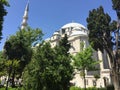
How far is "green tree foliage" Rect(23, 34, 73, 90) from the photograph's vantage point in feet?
44.2

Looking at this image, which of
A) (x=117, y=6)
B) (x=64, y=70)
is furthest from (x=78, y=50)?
(x=64, y=70)

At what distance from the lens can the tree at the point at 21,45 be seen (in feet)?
110

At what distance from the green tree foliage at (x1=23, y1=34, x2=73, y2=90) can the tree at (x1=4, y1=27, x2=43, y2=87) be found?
1945 cm

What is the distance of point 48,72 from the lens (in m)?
13.6

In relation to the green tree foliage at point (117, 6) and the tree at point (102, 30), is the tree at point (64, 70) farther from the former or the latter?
the green tree foliage at point (117, 6)

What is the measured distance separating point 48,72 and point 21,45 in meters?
21.4

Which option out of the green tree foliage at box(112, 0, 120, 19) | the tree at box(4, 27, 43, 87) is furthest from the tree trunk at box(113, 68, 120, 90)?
the tree at box(4, 27, 43, 87)

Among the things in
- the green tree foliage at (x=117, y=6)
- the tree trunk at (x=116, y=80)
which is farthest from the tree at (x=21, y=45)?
the tree trunk at (x=116, y=80)

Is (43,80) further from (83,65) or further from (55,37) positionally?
(55,37)

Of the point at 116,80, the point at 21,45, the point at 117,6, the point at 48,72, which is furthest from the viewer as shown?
the point at 21,45

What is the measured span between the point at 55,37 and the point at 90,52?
1074 inches

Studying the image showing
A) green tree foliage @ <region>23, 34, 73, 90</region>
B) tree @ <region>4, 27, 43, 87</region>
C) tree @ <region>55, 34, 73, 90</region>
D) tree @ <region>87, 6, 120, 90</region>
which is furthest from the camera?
tree @ <region>4, 27, 43, 87</region>

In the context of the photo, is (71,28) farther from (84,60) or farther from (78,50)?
(84,60)

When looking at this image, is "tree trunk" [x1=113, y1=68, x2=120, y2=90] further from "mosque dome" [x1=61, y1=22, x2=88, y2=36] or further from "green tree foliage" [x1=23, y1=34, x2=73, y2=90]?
"mosque dome" [x1=61, y1=22, x2=88, y2=36]
